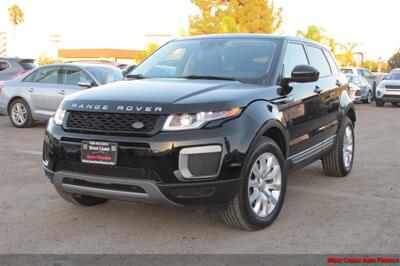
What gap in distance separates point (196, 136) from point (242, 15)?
3386 cm

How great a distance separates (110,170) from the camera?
4043mm

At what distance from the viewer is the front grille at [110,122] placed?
157 inches

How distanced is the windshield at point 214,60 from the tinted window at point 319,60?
38.0 inches

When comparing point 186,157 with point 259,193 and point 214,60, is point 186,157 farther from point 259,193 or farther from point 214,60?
point 214,60

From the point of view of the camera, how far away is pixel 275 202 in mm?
4703

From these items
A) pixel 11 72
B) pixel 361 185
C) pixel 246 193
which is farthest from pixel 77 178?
pixel 11 72

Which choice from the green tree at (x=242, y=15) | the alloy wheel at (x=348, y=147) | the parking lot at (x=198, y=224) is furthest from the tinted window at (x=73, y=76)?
the green tree at (x=242, y=15)

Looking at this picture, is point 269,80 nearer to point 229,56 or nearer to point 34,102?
point 229,56

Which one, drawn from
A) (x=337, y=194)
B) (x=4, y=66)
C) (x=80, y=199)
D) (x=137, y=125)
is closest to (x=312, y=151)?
(x=337, y=194)

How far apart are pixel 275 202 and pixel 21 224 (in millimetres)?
2313

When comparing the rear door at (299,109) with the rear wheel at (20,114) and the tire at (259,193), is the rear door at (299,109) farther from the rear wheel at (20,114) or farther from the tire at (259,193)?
the rear wheel at (20,114)

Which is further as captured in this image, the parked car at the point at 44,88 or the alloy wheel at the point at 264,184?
the parked car at the point at 44,88

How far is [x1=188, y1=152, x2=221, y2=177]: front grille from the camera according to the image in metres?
3.93

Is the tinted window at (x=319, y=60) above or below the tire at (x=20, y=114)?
above
